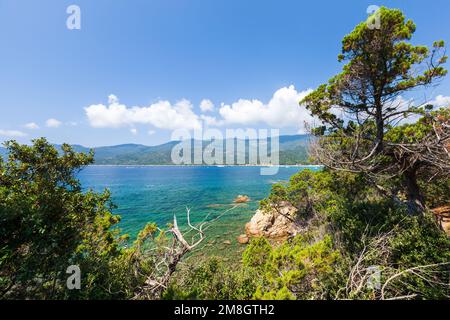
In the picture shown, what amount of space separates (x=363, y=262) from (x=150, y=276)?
7047mm

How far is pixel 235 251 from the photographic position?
17469 millimetres

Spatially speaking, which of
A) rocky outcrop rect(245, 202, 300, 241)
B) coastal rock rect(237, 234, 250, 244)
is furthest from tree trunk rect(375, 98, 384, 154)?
coastal rock rect(237, 234, 250, 244)

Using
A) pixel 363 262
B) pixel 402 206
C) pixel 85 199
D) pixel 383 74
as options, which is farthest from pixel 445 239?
pixel 85 199

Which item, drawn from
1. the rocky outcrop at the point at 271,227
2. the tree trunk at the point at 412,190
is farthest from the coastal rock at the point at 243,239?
the tree trunk at the point at 412,190

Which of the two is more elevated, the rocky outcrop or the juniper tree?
the juniper tree

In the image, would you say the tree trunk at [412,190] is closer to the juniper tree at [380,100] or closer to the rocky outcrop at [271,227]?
the juniper tree at [380,100]

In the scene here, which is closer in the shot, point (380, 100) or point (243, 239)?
point (380, 100)

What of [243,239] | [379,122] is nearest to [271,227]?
[243,239]

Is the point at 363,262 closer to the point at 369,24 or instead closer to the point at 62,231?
the point at 369,24

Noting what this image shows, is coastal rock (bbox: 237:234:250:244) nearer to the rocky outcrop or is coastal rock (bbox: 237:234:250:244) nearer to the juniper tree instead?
the rocky outcrop

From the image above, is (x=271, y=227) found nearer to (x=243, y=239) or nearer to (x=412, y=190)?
(x=243, y=239)

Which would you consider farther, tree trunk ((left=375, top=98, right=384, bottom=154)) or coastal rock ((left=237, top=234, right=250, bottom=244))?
coastal rock ((left=237, top=234, right=250, bottom=244))

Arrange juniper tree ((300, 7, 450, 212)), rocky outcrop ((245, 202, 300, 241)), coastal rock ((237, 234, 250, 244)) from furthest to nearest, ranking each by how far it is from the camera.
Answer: rocky outcrop ((245, 202, 300, 241)) < coastal rock ((237, 234, 250, 244)) < juniper tree ((300, 7, 450, 212))

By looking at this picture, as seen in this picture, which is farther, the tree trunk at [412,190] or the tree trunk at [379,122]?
the tree trunk at [412,190]
